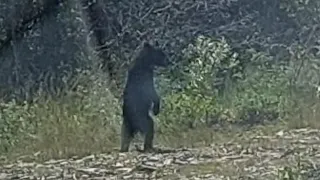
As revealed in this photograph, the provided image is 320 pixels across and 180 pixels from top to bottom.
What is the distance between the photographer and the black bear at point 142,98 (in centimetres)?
582

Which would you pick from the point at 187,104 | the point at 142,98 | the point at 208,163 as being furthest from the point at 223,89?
the point at 208,163

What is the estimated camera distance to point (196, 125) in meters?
6.37

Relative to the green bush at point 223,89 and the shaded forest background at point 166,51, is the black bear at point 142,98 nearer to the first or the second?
the green bush at point 223,89

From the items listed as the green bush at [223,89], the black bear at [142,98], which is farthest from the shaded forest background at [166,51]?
the black bear at [142,98]

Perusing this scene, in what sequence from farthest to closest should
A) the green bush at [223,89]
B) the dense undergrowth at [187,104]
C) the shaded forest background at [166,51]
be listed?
the shaded forest background at [166,51] < the green bush at [223,89] < the dense undergrowth at [187,104]

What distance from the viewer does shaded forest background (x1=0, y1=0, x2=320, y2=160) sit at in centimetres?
689

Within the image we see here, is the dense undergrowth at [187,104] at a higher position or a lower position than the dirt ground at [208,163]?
higher

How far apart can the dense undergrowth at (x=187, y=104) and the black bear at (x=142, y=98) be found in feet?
0.77

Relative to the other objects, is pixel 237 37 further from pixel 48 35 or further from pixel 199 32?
pixel 48 35

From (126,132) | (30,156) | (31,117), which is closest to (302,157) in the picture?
(126,132)

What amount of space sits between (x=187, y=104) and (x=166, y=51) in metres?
0.82

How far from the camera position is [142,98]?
19.1 ft

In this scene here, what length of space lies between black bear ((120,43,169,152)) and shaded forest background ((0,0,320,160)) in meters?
0.78

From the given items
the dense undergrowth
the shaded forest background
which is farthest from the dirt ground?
the shaded forest background
